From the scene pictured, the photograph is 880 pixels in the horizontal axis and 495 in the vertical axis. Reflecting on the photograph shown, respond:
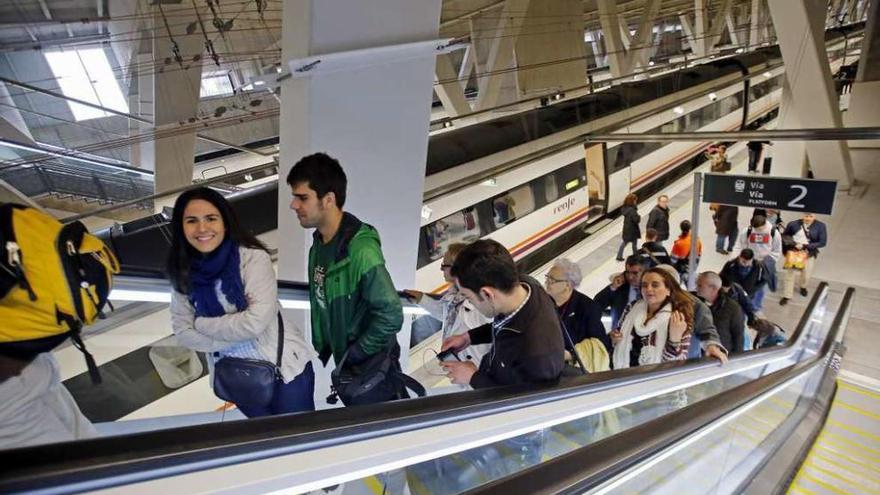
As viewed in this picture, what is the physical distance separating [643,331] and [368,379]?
2158mm

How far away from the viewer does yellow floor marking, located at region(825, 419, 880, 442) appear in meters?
5.04

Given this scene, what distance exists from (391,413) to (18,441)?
0.81 metres

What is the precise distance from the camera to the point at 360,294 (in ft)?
6.61

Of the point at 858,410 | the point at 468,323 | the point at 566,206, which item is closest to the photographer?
the point at 468,323

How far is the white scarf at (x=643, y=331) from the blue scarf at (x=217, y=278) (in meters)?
2.53

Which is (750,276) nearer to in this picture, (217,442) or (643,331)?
(643,331)

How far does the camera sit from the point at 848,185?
473 inches

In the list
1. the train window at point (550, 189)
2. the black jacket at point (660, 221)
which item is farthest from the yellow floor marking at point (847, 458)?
the train window at point (550, 189)

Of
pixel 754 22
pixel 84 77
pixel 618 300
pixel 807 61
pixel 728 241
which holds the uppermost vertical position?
pixel 754 22

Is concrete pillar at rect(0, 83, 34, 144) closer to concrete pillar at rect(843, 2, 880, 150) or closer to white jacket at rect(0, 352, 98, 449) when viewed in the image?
white jacket at rect(0, 352, 98, 449)

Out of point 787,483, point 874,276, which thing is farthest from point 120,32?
point 874,276

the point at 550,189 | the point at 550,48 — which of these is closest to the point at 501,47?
the point at 550,48

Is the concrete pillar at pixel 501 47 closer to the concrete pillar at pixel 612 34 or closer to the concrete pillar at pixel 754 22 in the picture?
the concrete pillar at pixel 612 34

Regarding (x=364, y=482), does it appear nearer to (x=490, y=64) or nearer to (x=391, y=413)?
(x=391, y=413)
